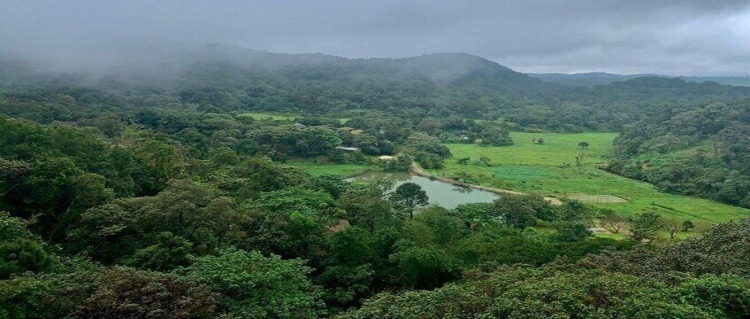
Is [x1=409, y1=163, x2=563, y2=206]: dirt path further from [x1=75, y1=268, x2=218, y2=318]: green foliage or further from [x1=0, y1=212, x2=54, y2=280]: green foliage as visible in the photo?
[x1=0, y1=212, x2=54, y2=280]: green foliage

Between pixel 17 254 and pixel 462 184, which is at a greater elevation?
pixel 17 254

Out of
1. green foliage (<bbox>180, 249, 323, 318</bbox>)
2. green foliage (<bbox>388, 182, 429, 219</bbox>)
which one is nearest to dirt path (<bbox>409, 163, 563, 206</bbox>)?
green foliage (<bbox>388, 182, 429, 219</bbox>)

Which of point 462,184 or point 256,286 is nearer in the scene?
point 256,286

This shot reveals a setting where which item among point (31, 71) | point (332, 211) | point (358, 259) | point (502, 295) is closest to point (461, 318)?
point (502, 295)

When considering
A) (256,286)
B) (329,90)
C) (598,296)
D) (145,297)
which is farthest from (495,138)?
(145,297)

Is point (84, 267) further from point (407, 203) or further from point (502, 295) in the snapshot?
point (407, 203)

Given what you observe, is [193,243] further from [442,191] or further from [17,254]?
[442,191]

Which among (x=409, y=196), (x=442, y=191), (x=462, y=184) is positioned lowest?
(x=442, y=191)

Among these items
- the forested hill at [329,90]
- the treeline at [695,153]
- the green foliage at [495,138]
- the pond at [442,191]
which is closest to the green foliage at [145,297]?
the pond at [442,191]
